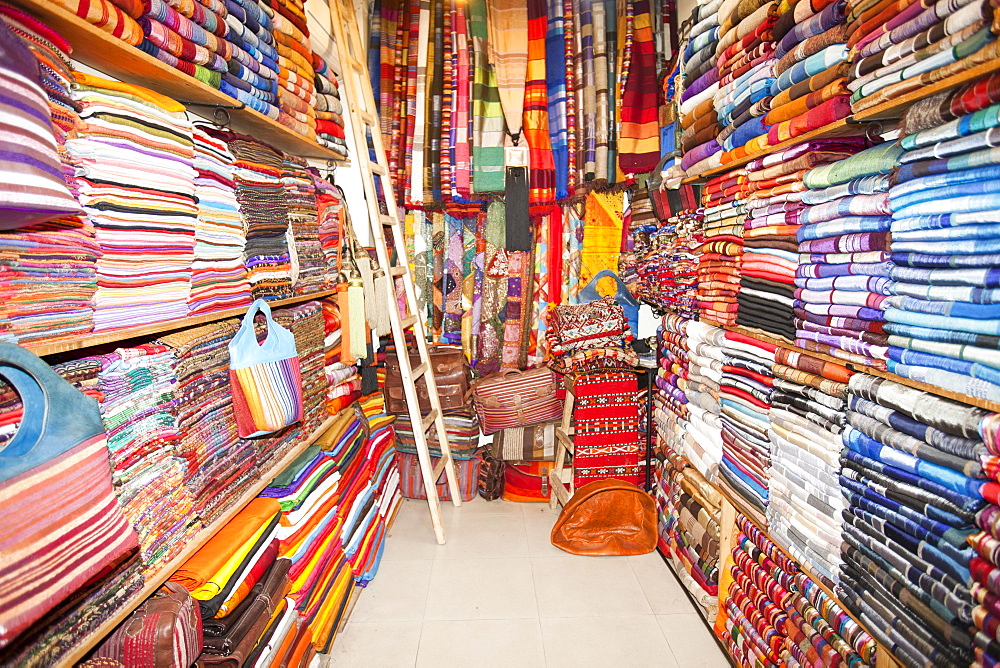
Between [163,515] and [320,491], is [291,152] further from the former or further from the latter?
[163,515]

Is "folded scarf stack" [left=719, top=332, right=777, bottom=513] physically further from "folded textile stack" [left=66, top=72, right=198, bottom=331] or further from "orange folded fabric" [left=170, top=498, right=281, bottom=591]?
"folded textile stack" [left=66, top=72, right=198, bottom=331]

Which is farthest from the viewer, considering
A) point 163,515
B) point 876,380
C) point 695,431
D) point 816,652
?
point 695,431

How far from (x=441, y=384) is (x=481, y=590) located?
1.24 metres

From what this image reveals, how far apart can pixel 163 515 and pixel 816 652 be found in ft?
5.86

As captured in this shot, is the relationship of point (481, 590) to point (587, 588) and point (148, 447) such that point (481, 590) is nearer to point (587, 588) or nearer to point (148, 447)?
point (587, 588)

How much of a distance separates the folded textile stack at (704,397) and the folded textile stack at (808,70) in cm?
82

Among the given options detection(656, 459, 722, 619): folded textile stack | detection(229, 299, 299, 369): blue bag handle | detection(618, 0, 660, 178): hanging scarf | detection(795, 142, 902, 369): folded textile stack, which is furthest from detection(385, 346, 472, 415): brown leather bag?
detection(795, 142, 902, 369): folded textile stack

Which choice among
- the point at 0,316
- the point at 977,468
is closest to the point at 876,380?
the point at 977,468

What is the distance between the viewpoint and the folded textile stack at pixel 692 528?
2.31 meters

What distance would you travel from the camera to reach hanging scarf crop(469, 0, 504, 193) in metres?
3.23

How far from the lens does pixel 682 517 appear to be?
260 centimetres

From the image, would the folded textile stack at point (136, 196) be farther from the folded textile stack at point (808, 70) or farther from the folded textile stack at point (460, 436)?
the folded textile stack at point (460, 436)

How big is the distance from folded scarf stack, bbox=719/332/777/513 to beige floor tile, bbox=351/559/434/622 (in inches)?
57.3

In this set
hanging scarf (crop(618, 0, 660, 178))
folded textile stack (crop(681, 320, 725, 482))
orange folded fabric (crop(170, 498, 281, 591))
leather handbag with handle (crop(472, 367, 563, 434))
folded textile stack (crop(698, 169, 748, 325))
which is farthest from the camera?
leather handbag with handle (crop(472, 367, 563, 434))
